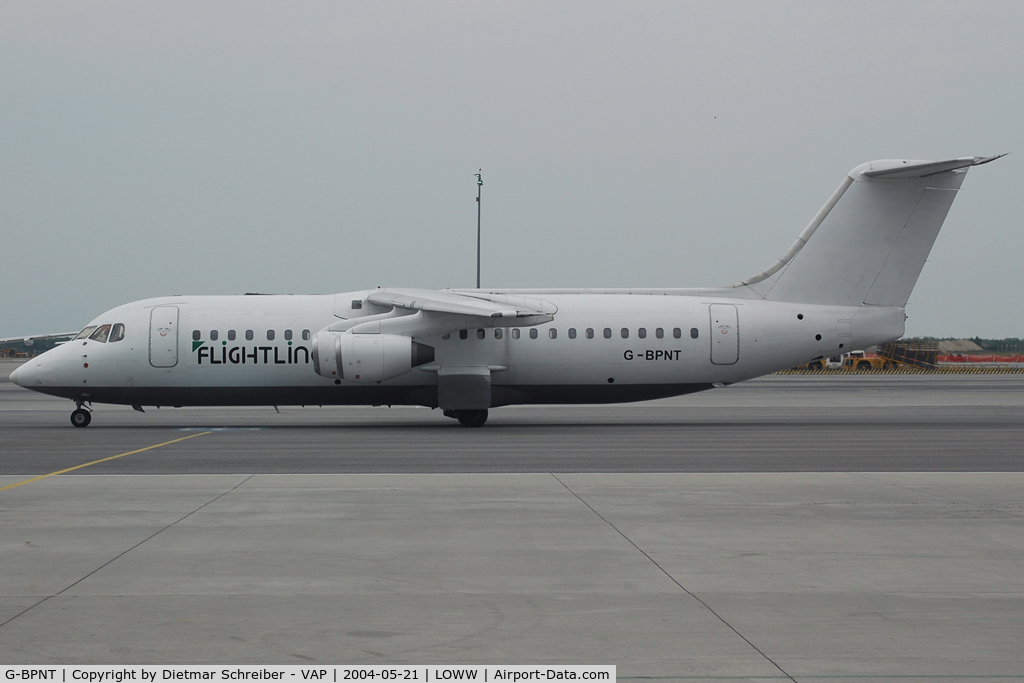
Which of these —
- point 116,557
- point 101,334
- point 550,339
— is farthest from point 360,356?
point 116,557

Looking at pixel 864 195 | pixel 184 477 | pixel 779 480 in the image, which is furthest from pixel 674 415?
pixel 184 477

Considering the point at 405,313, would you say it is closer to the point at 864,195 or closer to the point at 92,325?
the point at 92,325

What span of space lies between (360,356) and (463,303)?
115 inches

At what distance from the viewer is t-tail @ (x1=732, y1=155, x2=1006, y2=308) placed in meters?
25.3

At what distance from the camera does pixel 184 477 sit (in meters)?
14.1

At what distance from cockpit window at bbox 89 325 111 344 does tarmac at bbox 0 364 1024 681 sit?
7.94 m

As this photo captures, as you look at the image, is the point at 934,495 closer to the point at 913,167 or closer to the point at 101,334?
the point at 913,167

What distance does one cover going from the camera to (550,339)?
25.5 metres

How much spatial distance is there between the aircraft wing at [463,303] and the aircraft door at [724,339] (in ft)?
14.1

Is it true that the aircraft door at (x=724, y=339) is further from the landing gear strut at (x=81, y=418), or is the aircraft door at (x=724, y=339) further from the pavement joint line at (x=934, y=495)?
the landing gear strut at (x=81, y=418)

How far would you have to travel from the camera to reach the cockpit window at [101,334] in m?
25.7

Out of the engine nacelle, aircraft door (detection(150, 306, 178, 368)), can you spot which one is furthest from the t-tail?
aircraft door (detection(150, 306, 178, 368))

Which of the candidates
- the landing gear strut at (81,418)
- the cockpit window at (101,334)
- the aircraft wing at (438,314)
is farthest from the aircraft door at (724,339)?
the landing gear strut at (81,418)

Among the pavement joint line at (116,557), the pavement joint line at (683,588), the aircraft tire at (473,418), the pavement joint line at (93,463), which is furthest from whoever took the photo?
the aircraft tire at (473,418)
